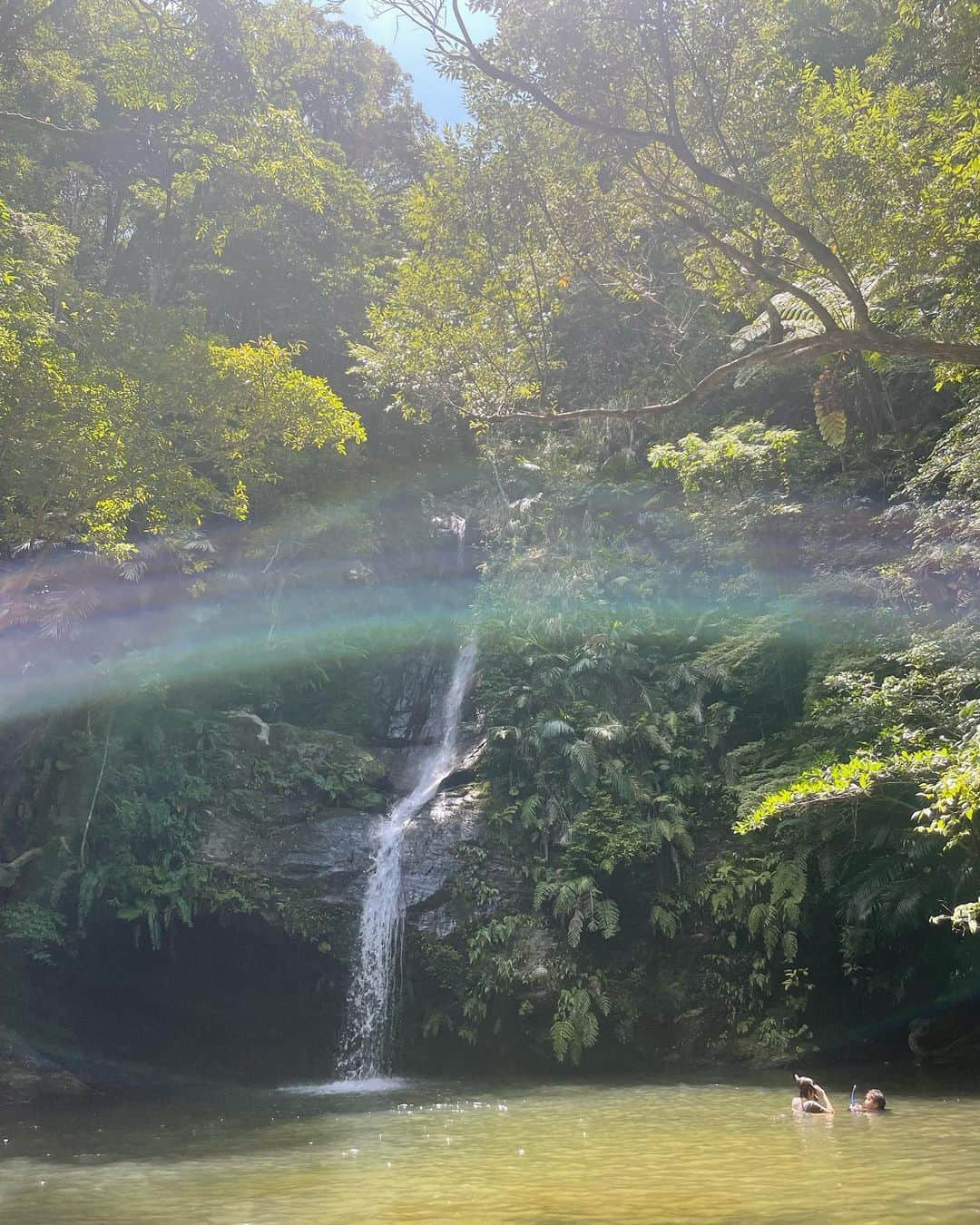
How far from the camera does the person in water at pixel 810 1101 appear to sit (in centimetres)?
850

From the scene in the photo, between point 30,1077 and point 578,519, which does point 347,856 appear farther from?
point 578,519

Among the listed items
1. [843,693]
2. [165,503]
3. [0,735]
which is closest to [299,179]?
[165,503]

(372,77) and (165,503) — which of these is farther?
(372,77)

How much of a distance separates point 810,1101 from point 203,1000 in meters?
8.67

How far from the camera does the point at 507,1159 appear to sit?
7387 mm

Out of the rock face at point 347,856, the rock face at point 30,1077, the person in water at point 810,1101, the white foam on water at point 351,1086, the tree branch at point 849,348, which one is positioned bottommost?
the white foam on water at point 351,1086

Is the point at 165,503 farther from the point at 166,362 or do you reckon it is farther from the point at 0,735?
the point at 0,735

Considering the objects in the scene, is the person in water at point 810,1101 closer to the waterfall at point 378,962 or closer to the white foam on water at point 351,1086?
the white foam on water at point 351,1086

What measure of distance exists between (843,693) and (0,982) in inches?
474

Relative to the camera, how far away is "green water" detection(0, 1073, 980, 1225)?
5.87 m

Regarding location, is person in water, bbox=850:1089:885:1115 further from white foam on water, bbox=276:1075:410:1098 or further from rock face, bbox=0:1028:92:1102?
rock face, bbox=0:1028:92:1102

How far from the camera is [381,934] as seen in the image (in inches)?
527

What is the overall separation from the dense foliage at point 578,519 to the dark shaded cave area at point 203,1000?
54cm

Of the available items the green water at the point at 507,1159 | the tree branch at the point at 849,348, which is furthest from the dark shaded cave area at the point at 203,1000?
the tree branch at the point at 849,348
